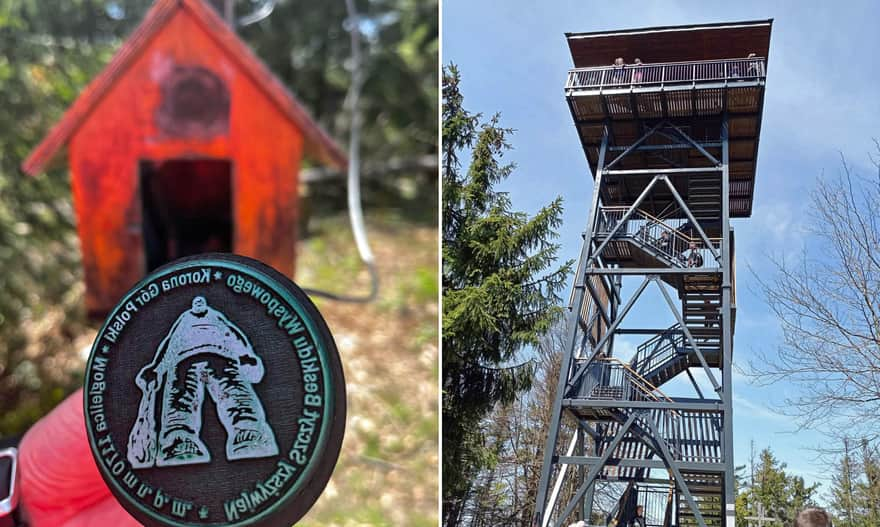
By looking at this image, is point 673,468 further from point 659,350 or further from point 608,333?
point 659,350

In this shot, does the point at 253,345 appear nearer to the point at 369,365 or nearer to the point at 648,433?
the point at 369,365

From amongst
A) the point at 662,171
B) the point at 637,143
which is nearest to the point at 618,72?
the point at 637,143

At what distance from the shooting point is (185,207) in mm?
4527

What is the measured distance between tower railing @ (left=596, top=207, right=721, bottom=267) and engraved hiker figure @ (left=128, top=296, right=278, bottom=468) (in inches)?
237

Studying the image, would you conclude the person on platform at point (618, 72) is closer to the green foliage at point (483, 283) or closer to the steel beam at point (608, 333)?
the green foliage at point (483, 283)

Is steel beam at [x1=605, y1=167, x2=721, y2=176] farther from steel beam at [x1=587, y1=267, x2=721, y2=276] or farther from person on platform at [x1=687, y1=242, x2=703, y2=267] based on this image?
steel beam at [x1=587, y1=267, x2=721, y2=276]

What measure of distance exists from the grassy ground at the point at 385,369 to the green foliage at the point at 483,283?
3.48ft

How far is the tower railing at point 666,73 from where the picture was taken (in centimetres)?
688

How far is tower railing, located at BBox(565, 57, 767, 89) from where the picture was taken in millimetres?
6883

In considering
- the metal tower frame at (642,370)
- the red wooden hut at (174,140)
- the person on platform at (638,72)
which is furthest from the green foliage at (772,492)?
the red wooden hut at (174,140)

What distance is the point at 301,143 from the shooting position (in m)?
4.32

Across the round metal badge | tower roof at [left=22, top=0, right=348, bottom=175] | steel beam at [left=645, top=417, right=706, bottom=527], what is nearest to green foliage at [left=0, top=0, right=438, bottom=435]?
tower roof at [left=22, top=0, right=348, bottom=175]

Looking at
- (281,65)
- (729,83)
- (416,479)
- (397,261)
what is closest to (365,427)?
(416,479)

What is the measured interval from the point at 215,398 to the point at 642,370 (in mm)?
6236
